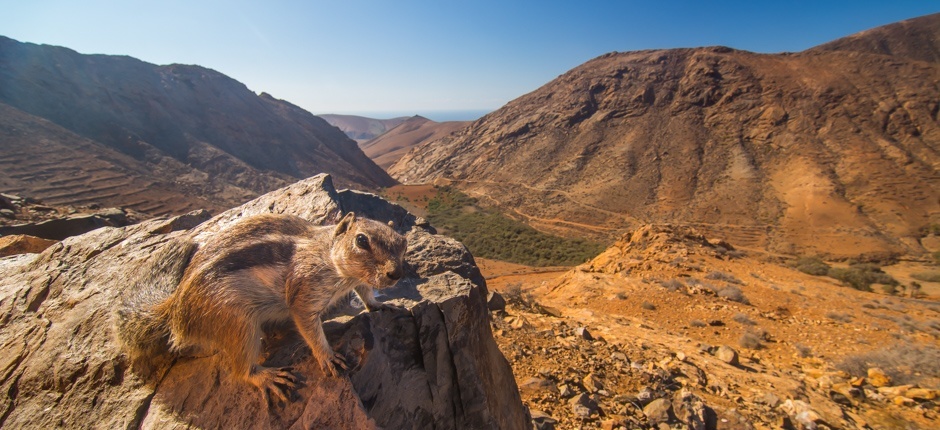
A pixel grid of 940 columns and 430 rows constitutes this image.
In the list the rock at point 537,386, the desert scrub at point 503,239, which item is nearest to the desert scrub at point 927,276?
the desert scrub at point 503,239

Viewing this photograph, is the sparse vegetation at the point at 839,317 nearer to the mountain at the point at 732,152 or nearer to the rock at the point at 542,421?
the rock at the point at 542,421

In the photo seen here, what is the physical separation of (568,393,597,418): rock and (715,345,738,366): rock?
17.2 ft

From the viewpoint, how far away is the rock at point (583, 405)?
7.37 m

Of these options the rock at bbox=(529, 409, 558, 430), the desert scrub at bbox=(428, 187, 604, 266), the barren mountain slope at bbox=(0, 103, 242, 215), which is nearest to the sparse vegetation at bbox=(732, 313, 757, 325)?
the rock at bbox=(529, 409, 558, 430)

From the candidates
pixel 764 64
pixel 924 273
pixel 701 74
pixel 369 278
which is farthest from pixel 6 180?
pixel 764 64

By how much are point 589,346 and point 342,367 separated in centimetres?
834

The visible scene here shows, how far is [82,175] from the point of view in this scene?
31.8 metres

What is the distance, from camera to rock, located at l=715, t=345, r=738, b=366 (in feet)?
34.6

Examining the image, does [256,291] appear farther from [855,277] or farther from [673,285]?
[855,277]

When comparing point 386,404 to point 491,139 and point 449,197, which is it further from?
point 491,139

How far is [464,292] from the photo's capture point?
493 cm

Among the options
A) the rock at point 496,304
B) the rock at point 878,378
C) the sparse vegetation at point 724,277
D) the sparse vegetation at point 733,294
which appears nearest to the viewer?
the rock at point 878,378

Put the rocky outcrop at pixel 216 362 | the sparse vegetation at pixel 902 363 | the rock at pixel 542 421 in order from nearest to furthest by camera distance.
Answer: the rocky outcrop at pixel 216 362 < the rock at pixel 542 421 < the sparse vegetation at pixel 902 363

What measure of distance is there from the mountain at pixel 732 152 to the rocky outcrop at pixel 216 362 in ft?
131
